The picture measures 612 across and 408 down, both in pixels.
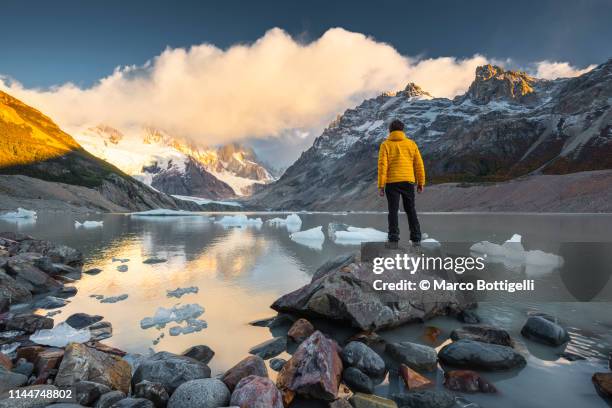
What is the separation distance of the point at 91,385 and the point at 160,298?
668cm

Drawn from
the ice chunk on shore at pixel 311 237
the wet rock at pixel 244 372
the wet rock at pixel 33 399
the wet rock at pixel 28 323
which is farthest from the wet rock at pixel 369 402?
the ice chunk on shore at pixel 311 237

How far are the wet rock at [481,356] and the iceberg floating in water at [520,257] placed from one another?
10339mm

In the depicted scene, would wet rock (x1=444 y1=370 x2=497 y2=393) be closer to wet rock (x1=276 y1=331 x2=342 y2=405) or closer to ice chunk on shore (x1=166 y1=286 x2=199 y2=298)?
wet rock (x1=276 y1=331 x2=342 y2=405)

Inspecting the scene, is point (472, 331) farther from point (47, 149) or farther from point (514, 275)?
point (47, 149)

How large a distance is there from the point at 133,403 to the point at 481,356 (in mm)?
6085

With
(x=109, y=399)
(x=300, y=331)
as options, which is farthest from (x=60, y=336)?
(x=300, y=331)

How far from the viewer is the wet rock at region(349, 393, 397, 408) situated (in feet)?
17.7

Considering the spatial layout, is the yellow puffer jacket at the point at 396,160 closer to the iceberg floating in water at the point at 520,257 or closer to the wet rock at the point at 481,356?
the wet rock at the point at 481,356

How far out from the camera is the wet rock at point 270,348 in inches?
295

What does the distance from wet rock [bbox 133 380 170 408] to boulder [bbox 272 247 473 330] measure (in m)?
4.38

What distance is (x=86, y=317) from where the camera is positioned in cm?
946

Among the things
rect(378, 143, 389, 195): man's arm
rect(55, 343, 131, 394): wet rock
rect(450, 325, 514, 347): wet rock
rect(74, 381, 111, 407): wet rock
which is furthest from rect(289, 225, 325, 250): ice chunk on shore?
rect(74, 381, 111, 407): wet rock

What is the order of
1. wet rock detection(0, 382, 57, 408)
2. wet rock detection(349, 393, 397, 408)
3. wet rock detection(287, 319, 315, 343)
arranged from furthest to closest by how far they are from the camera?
wet rock detection(287, 319, 315, 343) < wet rock detection(349, 393, 397, 408) < wet rock detection(0, 382, 57, 408)

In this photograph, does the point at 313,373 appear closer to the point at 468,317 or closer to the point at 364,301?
the point at 364,301
